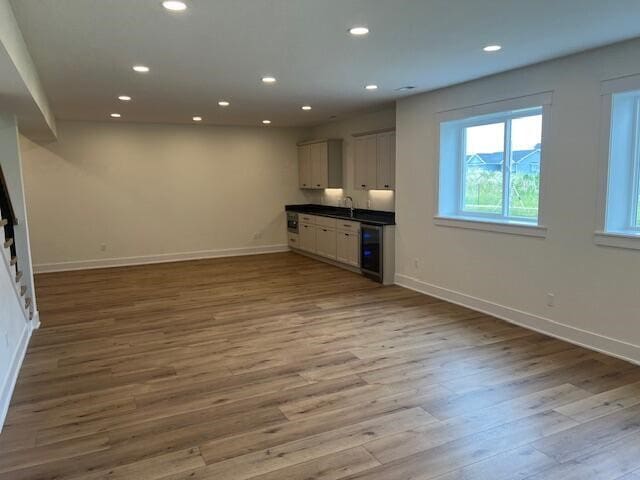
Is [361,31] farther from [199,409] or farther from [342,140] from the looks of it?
[342,140]

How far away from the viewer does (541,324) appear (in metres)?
4.47

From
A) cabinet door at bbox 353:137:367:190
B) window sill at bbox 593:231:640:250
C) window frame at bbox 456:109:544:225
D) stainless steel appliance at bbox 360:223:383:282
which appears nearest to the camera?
window sill at bbox 593:231:640:250

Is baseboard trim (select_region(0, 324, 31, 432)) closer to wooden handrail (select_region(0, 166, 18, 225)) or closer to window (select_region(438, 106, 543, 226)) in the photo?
wooden handrail (select_region(0, 166, 18, 225))

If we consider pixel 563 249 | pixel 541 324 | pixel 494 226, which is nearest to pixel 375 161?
pixel 494 226

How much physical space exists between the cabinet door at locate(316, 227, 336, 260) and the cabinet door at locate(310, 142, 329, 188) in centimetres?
98

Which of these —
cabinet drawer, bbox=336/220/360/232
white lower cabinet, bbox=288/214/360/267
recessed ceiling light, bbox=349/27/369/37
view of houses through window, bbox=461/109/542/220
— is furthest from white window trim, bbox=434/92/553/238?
recessed ceiling light, bbox=349/27/369/37

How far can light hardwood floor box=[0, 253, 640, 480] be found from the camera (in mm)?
2449

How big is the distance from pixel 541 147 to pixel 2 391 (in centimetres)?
483

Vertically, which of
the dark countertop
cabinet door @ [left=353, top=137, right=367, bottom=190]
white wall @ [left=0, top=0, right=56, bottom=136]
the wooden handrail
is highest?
white wall @ [left=0, top=0, right=56, bottom=136]

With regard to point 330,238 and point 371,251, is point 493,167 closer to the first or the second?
point 371,251

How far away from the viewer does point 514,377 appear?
3.46 m

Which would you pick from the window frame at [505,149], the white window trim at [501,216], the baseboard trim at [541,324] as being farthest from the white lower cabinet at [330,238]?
the window frame at [505,149]

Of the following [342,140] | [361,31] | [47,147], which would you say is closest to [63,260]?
[47,147]

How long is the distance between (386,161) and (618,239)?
12.1ft
